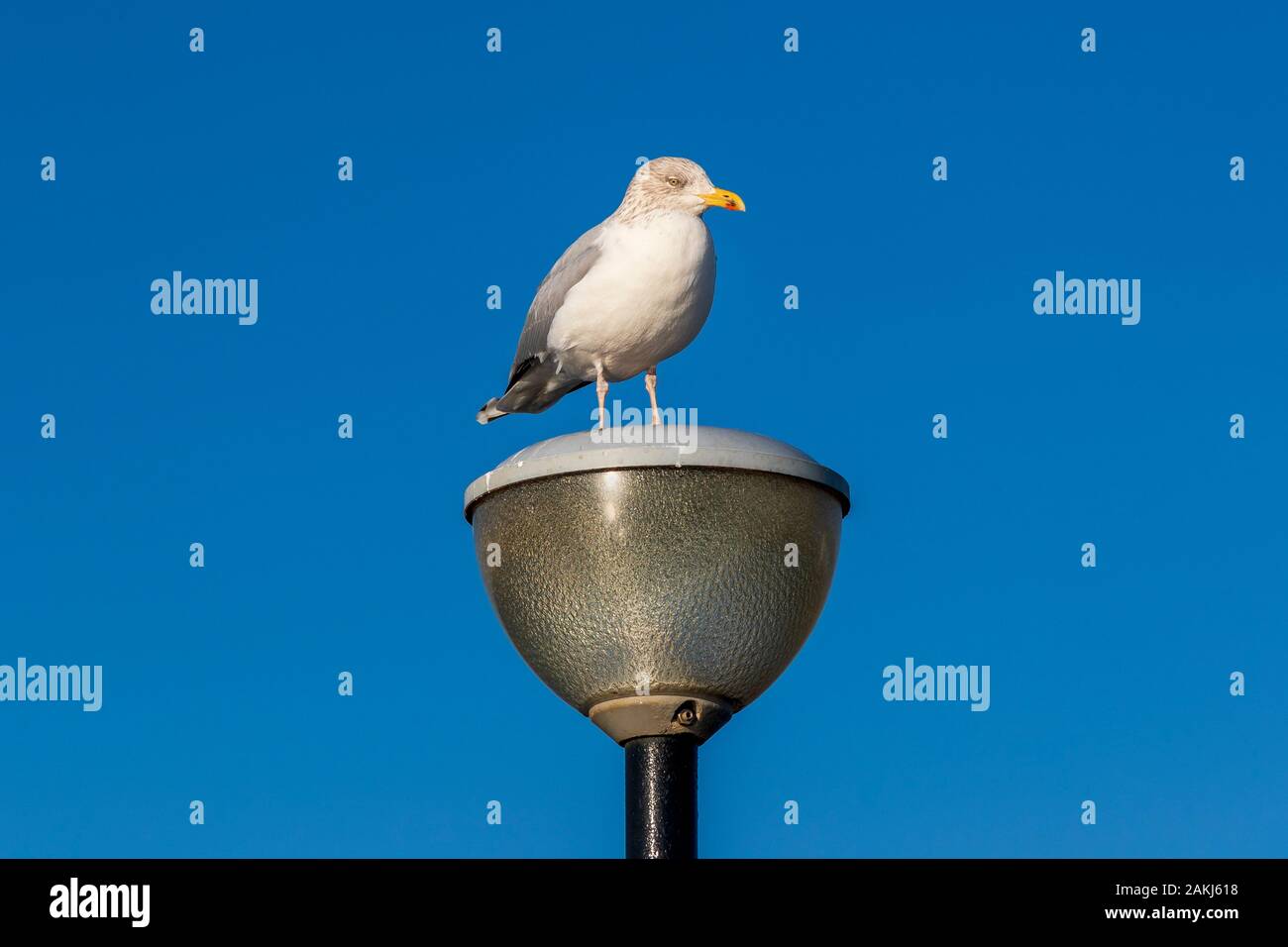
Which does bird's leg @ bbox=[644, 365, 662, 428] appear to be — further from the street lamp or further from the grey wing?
the street lamp

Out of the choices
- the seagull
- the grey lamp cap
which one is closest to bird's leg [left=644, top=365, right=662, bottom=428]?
the seagull

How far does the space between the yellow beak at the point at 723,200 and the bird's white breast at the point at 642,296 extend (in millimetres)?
220

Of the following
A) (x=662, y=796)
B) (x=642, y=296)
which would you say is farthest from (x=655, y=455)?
(x=642, y=296)

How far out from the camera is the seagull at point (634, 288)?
40.7ft

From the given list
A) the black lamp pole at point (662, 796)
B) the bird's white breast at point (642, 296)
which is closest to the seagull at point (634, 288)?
the bird's white breast at point (642, 296)

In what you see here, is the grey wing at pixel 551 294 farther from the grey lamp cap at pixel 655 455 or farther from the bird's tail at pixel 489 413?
the grey lamp cap at pixel 655 455

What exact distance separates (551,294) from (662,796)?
4.09m

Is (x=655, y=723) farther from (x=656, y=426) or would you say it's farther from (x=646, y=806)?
(x=656, y=426)

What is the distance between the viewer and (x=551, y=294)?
13.1 m

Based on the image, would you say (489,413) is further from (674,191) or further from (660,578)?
(660,578)
